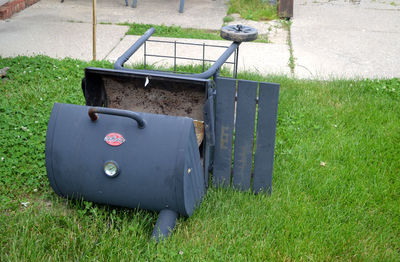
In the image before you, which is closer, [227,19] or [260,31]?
[260,31]

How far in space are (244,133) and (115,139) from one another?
1.02 metres

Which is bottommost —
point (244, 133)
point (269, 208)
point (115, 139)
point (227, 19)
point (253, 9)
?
point (269, 208)

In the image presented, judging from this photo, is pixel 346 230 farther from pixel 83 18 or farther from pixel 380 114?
pixel 83 18

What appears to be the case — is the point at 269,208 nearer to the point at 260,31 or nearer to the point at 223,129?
the point at 223,129

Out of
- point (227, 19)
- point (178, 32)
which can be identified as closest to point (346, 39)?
point (227, 19)

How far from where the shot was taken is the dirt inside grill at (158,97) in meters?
3.64

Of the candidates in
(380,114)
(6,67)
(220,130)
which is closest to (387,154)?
(380,114)

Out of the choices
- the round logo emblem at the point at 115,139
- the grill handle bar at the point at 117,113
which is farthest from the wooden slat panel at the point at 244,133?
the round logo emblem at the point at 115,139

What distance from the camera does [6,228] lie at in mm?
3072

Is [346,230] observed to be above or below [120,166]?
below

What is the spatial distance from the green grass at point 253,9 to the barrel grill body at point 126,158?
5628mm

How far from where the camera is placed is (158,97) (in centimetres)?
372

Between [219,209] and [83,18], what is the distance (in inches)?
216

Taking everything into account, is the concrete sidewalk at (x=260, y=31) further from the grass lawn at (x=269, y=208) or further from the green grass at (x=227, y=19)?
the grass lawn at (x=269, y=208)
